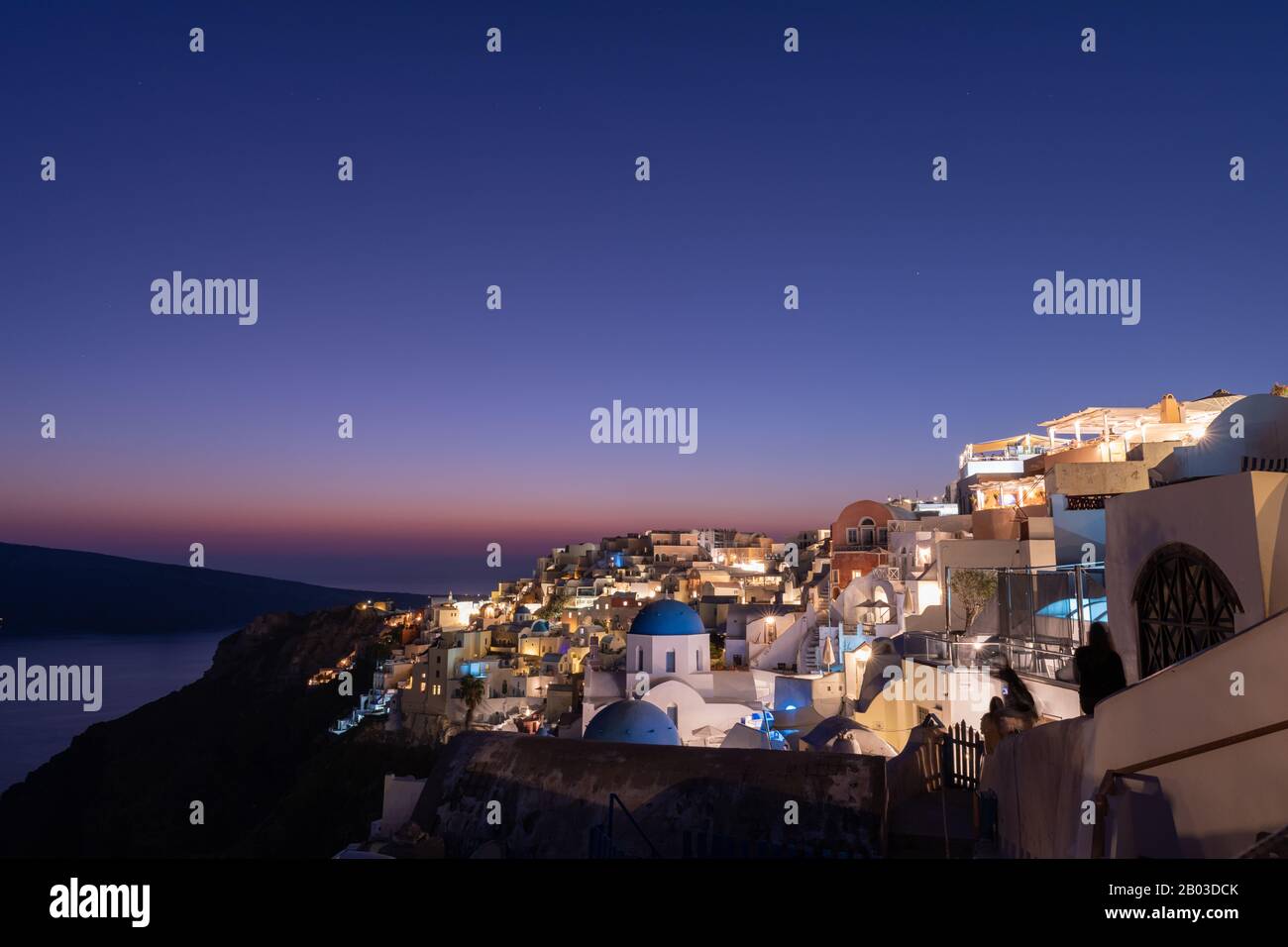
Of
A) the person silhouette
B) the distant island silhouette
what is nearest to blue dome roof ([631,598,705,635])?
the person silhouette

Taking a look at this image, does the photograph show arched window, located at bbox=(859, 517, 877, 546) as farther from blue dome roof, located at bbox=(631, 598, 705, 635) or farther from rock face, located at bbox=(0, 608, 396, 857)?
rock face, located at bbox=(0, 608, 396, 857)

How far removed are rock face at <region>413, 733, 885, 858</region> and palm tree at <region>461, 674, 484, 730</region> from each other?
105ft

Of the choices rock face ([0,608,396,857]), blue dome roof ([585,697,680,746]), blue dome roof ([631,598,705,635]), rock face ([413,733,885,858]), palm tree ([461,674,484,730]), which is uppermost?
blue dome roof ([631,598,705,635])

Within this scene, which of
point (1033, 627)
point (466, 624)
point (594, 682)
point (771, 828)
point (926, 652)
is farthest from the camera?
point (466, 624)

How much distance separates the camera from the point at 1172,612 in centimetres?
767

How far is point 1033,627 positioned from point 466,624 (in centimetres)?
5792

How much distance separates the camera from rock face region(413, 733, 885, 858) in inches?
274

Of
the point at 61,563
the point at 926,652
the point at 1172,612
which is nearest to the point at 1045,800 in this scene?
the point at 1172,612

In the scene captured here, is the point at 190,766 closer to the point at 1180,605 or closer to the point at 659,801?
the point at 659,801

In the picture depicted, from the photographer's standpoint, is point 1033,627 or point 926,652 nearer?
point 1033,627
